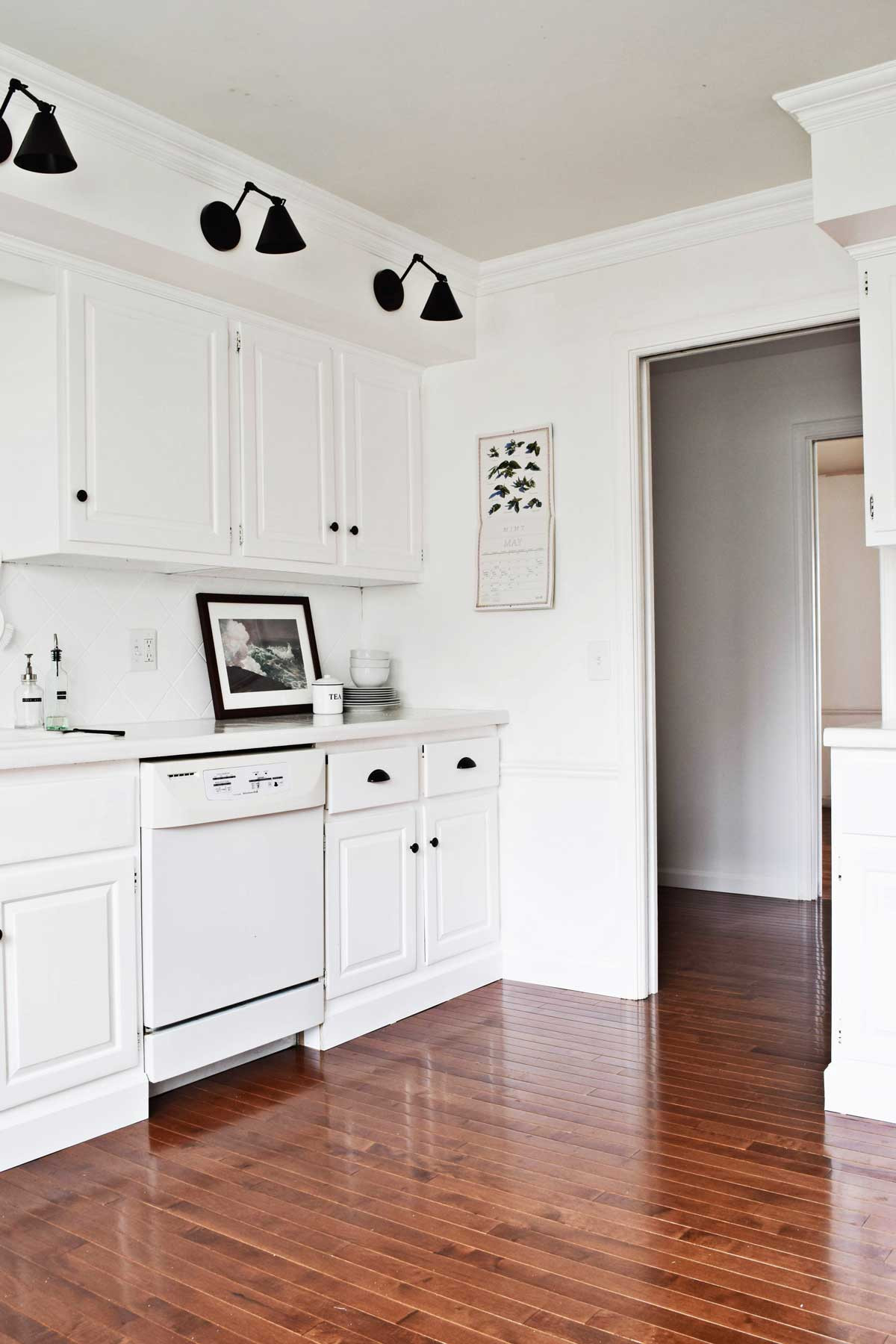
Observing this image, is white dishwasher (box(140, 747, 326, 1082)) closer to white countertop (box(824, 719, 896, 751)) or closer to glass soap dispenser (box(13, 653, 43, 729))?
glass soap dispenser (box(13, 653, 43, 729))

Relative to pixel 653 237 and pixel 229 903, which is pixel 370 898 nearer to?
pixel 229 903

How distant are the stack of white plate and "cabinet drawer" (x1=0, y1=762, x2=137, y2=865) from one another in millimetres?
1435

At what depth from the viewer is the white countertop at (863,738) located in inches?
104

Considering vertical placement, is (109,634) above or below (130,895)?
above

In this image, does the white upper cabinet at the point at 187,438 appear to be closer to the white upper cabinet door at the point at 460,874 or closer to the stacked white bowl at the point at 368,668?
the stacked white bowl at the point at 368,668

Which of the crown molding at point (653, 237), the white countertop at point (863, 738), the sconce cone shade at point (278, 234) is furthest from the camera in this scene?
the crown molding at point (653, 237)

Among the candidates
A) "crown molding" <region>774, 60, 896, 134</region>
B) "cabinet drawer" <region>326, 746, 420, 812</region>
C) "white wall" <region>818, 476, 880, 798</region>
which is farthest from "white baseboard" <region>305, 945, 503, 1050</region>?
"white wall" <region>818, 476, 880, 798</region>

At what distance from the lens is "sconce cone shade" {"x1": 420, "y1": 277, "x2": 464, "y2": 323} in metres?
3.59

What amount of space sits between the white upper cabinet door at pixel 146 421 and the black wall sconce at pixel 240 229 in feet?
0.81

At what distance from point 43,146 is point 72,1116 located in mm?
2187

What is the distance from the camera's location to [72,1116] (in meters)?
2.59

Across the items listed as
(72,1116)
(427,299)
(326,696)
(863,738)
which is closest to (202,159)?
(427,299)

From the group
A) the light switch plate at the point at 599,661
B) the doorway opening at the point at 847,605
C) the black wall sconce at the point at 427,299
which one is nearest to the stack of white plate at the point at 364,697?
the light switch plate at the point at 599,661

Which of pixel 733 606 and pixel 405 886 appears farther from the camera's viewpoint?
pixel 733 606
